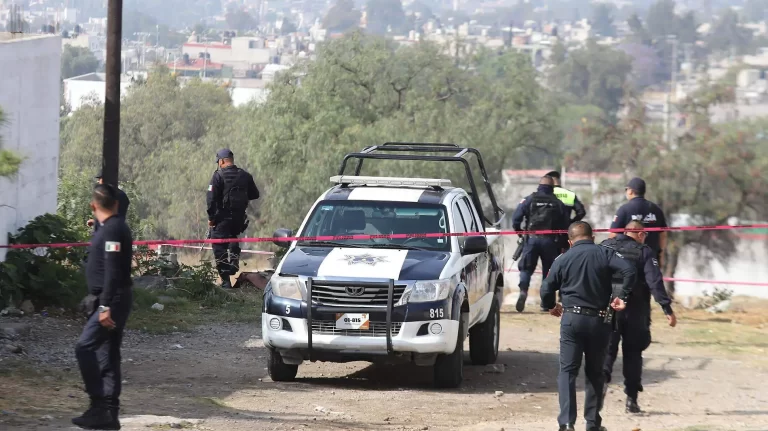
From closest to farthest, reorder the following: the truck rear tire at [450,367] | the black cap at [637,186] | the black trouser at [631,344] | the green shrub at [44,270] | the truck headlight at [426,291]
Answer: the black trouser at [631,344] → the truck headlight at [426,291] → the truck rear tire at [450,367] → the black cap at [637,186] → the green shrub at [44,270]

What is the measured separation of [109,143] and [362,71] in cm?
3468

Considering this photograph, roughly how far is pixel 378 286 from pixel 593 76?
147 m

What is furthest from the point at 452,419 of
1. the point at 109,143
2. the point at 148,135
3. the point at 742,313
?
the point at 148,135

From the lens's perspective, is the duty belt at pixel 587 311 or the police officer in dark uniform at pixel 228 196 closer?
the duty belt at pixel 587 311

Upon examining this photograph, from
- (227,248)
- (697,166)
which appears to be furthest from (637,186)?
(697,166)

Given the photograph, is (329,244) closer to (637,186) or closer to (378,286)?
(378,286)

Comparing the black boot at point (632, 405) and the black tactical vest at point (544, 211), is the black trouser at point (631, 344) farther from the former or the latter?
the black tactical vest at point (544, 211)

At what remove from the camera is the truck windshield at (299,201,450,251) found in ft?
37.3

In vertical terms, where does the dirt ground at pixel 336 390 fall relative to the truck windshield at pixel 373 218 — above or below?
below

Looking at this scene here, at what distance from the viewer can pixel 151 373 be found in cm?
1109

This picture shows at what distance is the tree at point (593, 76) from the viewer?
147000 millimetres

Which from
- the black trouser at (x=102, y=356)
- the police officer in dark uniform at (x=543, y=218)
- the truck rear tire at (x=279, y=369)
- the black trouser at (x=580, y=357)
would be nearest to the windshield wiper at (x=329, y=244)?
the truck rear tire at (x=279, y=369)

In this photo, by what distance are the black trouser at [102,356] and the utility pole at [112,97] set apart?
7659 mm

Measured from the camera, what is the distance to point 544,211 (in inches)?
620
